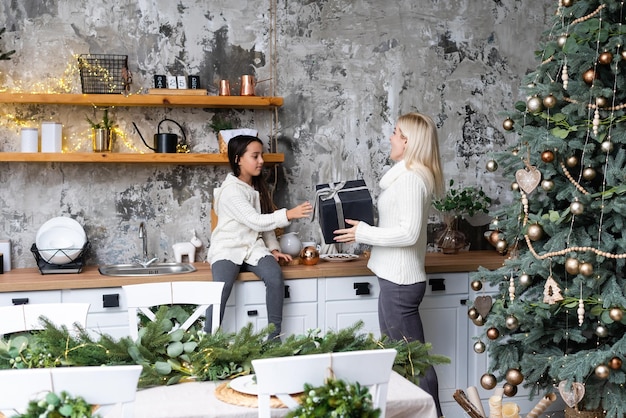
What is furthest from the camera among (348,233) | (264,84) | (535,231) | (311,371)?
(264,84)

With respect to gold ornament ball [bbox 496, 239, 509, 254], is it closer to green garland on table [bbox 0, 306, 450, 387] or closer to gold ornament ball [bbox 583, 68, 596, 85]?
gold ornament ball [bbox 583, 68, 596, 85]

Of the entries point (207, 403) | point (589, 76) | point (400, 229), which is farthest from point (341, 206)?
point (207, 403)

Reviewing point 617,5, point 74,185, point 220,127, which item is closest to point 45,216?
point 74,185

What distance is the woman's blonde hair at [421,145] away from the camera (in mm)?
3645

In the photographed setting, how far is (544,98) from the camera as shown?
308 centimetres

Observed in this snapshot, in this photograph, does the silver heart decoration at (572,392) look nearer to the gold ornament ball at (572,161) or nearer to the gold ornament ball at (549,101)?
the gold ornament ball at (572,161)

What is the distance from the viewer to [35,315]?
2725 mm

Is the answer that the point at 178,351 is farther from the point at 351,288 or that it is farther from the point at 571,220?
the point at 351,288

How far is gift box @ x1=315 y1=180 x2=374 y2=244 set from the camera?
12.7 ft

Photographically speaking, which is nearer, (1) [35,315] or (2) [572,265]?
(1) [35,315]

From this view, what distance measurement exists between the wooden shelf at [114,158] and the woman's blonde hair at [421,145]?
1030mm

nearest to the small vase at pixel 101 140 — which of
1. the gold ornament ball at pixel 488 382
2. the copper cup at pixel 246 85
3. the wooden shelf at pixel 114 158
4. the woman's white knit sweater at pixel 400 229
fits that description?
the wooden shelf at pixel 114 158

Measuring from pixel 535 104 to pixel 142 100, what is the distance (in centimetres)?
222

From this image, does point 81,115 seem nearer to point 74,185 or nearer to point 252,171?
point 74,185
